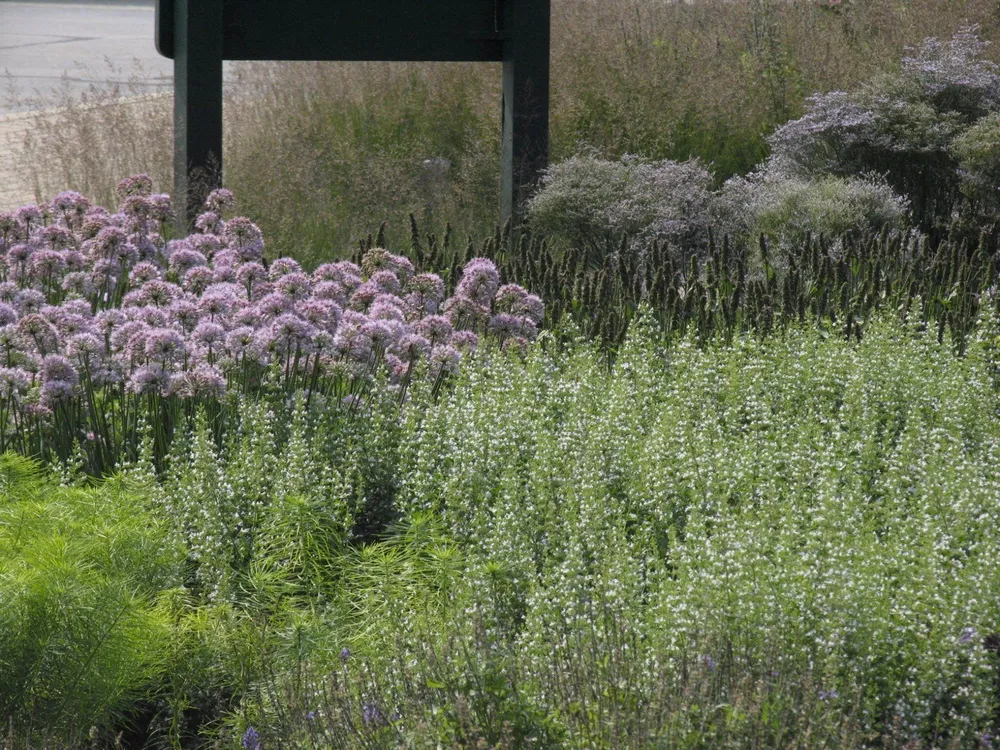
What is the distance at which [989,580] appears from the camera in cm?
317

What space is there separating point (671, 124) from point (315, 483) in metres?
6.81

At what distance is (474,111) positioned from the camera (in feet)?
35.9

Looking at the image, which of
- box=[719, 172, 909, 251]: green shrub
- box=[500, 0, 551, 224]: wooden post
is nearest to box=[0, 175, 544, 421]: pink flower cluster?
box=[719, 172, 909, 251]: green shrub

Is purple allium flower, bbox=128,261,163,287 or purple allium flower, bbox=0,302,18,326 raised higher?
purple allium flower, bbox=128,261,163,287

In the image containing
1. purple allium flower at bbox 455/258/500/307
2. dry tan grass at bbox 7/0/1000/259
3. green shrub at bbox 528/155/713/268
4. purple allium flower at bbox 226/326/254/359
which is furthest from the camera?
dry tan grass at bbox 7/0/1000/259

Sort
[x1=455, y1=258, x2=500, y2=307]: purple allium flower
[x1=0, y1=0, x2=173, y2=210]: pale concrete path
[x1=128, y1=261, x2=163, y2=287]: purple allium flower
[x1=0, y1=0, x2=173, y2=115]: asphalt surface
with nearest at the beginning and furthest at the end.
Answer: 1. [x1=455, y1=258, x2=500, y2=307]: purple allium flower
2. [x1=128, y1=261, x2=163, y2=287]: purple allium flower
3. [x1=0, y1=0, x2=173, y2=210]: pale concrete path
4. [x1=0, y1=0, x2=173, y2=115]: asphalt surface

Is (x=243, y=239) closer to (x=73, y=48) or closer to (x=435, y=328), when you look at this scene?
(x=435, y=328)

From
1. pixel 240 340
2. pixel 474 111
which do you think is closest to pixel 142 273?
pixel 240 340

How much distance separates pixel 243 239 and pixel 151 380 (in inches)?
55.6

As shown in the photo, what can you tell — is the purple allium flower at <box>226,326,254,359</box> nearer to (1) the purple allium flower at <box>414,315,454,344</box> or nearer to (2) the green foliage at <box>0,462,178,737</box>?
(1) the purple allium flower at <box>414,315,454,344</box>

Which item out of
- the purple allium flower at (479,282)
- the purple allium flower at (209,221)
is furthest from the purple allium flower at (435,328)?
the purple allium flower at (209,221)

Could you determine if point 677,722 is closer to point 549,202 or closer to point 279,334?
point 279,334

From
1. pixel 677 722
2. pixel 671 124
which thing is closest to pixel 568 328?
pixel 677 722

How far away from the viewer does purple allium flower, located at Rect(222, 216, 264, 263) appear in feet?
19.0
